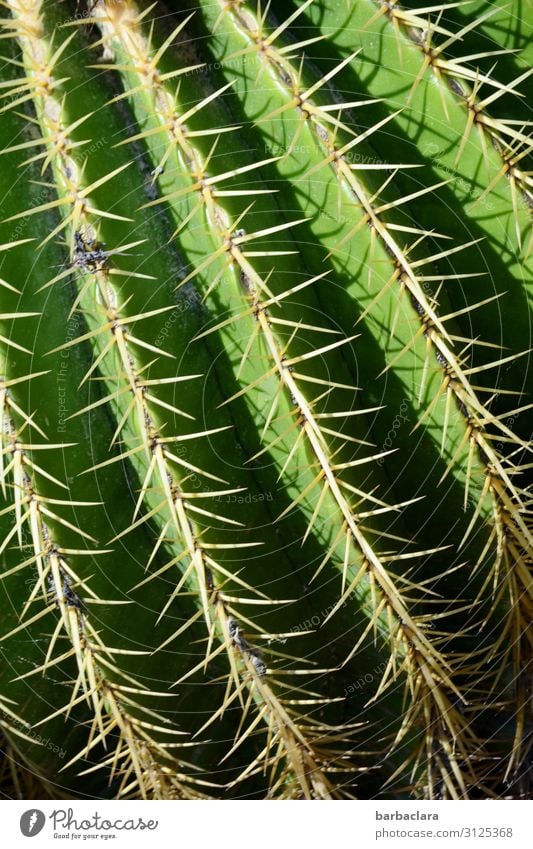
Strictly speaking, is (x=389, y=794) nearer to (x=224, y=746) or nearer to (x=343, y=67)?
(x=224, y=746)
